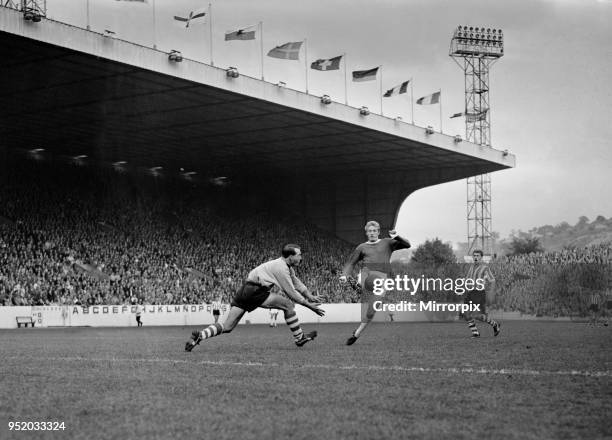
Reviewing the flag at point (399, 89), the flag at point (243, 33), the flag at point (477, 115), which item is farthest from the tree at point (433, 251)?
the flag at point (243, 33)

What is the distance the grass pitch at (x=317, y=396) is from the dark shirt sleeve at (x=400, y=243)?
2834 mm

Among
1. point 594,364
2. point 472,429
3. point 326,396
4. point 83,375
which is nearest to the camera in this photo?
point 472,429

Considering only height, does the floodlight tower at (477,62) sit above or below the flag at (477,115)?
above

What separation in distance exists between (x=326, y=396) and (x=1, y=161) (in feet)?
152

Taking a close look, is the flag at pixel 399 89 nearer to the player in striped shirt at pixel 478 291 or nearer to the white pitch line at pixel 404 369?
the player in striped shirt at pixel 478 291

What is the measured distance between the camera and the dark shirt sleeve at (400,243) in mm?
15366

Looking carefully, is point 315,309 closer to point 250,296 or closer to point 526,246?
point 250,296

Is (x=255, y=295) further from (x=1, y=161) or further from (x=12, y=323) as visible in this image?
(x=1, y=161)

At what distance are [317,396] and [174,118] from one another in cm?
3835

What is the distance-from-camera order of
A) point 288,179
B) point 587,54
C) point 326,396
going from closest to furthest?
1. point 326,396
2. point 587,54
3. point 288,179

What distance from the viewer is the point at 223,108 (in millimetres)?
42844

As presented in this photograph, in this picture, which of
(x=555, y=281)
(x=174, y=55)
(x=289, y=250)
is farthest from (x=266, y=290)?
(x=555, y=281)


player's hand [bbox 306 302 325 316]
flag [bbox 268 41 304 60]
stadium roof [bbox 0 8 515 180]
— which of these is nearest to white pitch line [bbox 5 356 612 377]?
player's hand [bbox 306 302 325 316]

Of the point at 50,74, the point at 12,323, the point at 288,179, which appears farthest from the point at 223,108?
the point at 288,179
